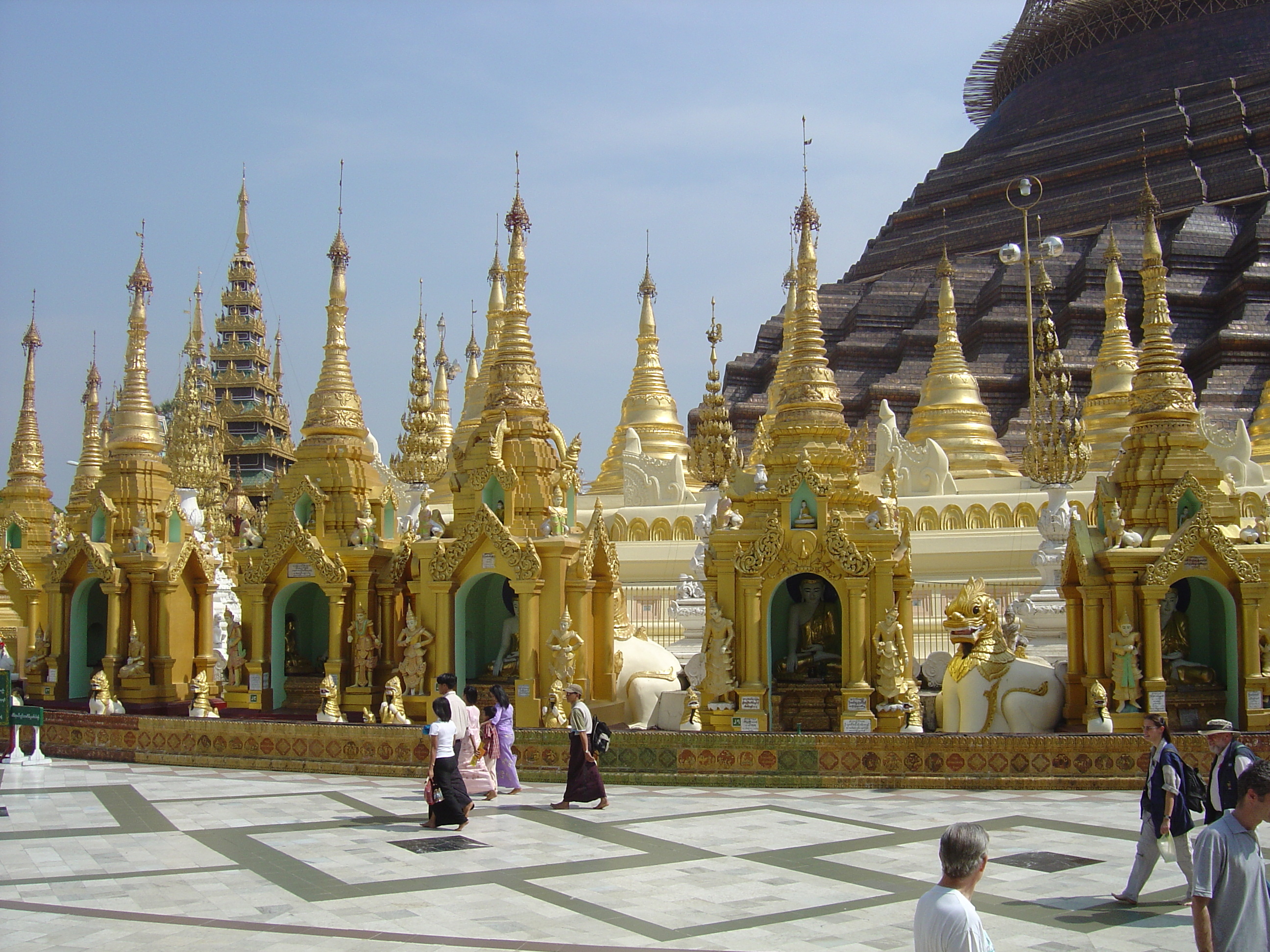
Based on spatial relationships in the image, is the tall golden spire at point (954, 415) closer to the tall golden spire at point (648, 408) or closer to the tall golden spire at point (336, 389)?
the tall golden spire at point (648, 408)

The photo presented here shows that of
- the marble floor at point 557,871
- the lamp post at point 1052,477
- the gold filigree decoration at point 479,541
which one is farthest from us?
the lamp post at point 1052,477

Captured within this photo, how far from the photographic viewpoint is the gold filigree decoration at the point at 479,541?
14.9 meters

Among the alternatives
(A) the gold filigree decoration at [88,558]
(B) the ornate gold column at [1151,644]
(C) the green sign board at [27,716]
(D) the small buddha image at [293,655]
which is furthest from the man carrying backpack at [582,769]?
(A) the gold filigree decoration at [88,558]

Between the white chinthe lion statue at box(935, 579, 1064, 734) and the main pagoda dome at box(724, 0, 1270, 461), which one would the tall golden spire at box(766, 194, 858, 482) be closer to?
the white chinthe lion statue at box(935, 579, 1064, 734)

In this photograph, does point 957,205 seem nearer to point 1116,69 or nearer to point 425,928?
point 1116,69

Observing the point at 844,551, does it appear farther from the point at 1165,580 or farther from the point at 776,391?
the point at 776,391

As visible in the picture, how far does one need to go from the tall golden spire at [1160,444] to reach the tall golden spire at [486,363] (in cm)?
1881

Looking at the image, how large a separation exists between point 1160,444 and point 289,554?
34.4 ft

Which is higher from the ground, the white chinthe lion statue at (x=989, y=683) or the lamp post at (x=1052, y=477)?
the lamp post at (x=1052, y=477)

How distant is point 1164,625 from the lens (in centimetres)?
1477

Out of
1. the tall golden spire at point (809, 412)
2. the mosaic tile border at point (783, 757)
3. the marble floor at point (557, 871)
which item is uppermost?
the tall golden spire at point (809, 412)

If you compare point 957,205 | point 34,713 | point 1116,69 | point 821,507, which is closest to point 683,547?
point 821,507

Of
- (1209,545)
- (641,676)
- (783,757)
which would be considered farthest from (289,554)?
(1209,545)

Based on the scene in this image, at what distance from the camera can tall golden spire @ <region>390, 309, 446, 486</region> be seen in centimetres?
3453
